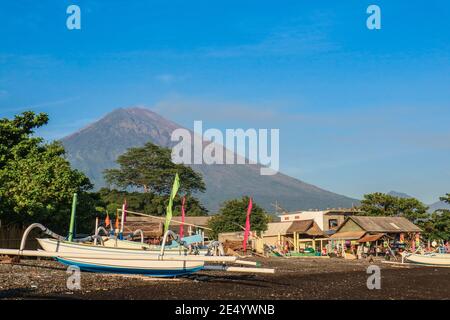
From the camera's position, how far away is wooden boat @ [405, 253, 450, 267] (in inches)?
1651

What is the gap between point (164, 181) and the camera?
134m

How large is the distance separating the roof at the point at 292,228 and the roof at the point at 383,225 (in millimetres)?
4668

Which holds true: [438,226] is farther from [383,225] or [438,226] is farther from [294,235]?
[294,235]

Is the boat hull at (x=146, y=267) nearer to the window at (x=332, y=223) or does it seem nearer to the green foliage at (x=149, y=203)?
the green foliage at (x=149, y=203)

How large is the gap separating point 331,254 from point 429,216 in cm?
2267

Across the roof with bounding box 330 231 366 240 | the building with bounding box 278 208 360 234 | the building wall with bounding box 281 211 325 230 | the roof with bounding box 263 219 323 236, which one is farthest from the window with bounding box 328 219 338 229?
the roof with bounding box 330 231 366 240

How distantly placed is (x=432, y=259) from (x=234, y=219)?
1236 inches

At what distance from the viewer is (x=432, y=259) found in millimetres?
42156

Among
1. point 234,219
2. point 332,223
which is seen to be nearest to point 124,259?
point 234,219

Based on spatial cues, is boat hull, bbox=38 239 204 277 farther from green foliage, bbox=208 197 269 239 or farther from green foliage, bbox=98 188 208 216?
green foliage, bbox=98 188 208 216

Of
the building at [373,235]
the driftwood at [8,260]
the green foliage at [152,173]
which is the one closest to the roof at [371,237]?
the building at [373,235]
